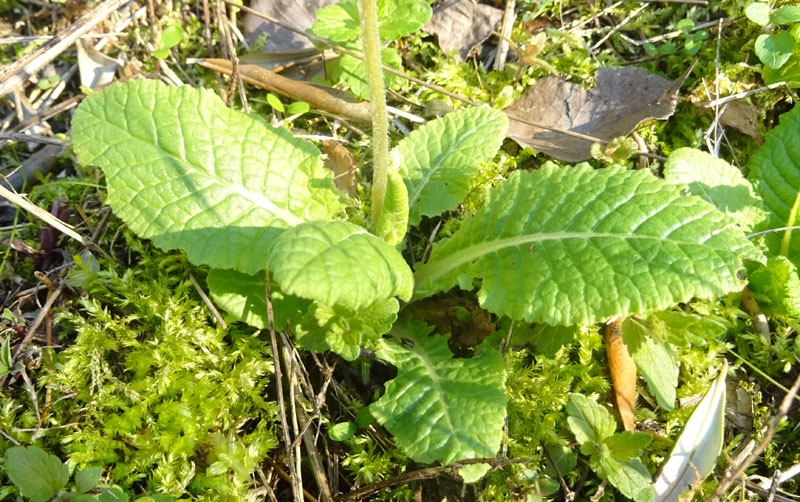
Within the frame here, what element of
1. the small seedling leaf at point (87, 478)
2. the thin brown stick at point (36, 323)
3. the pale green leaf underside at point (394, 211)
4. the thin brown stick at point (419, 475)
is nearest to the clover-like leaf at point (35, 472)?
the small seedling leaf at point (87, 478)

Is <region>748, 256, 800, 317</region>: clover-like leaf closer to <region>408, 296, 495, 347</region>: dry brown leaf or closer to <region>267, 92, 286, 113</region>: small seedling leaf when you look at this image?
<region>408, 296, 495, 347</region>: dry brown leaf

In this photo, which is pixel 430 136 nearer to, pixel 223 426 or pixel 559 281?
pixel 559 281

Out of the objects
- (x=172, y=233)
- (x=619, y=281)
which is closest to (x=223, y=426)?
(x=172, y=233)

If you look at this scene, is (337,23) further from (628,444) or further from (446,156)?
A: (628,444)

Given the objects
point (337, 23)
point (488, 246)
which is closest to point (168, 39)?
point (337, 23)

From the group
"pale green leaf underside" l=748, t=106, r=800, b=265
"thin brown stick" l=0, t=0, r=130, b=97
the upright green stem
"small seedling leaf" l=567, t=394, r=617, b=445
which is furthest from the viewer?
"thin brown stick" l=0, t=0, r=130, b=97

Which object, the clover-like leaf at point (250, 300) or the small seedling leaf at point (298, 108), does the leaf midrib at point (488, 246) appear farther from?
the small seedling leaf at point (298, 108)

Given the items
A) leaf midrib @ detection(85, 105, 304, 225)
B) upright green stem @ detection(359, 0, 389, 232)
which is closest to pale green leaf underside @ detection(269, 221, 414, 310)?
upright green stem @ detection(359, 0, 389, 232)
